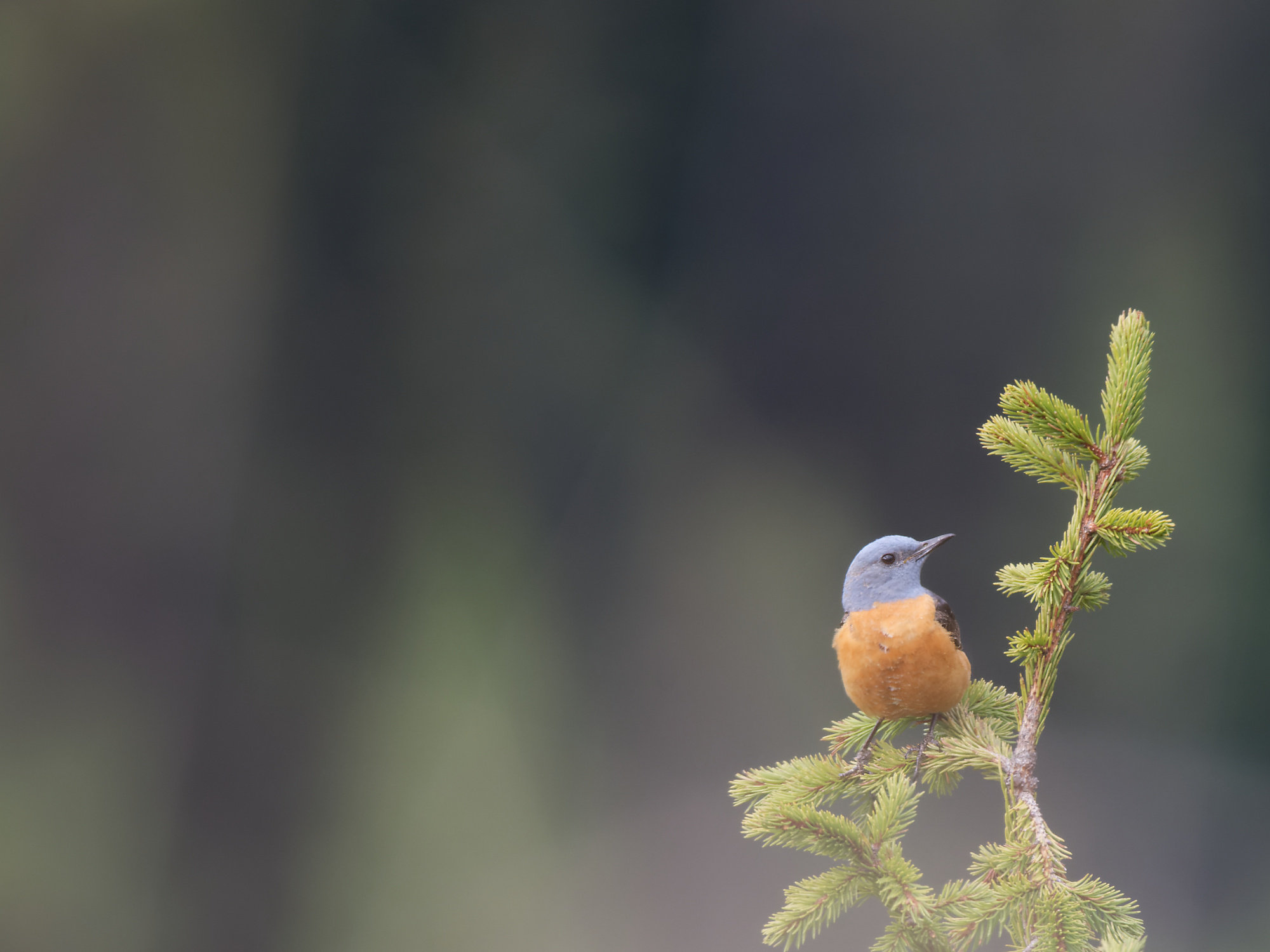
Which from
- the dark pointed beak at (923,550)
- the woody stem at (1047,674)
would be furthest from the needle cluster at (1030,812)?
the dark pointed beak at (923,550)

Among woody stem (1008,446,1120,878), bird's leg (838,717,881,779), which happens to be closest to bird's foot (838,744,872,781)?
bird's leg (838,717,881,779)

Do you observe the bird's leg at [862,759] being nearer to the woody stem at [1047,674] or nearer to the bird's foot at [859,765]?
the bird's foot at [859,765]

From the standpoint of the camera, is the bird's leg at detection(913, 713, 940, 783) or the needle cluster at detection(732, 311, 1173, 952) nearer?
the needle cluster at detection(732, 311, 1173, 952)

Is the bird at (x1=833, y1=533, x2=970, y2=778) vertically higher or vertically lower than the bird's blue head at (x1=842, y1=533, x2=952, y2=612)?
lower

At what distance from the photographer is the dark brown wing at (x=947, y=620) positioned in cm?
60

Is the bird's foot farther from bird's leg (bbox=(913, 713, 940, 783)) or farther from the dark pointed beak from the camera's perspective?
the dark pointed beak

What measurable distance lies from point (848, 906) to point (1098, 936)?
131 mm

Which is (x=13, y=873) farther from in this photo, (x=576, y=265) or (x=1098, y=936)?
(x=1098, y=936)

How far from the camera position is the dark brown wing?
1.96 ft

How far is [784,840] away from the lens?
0.50 m

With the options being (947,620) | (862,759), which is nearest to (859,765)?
(862,759)

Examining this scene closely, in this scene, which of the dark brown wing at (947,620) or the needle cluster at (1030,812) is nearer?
the needle cluster at (1030,812)

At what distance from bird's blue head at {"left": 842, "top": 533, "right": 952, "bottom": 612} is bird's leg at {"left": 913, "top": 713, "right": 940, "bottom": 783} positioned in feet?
0.30

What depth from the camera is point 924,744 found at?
0.58 meters
